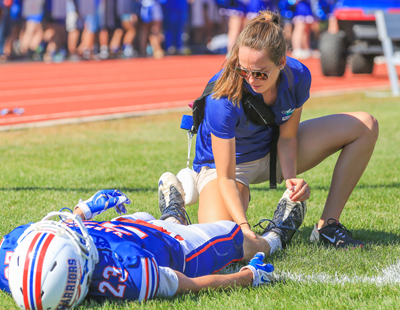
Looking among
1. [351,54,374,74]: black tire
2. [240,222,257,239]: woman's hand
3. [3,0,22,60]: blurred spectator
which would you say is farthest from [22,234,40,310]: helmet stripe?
[3,0,22,60]: blurred spectator

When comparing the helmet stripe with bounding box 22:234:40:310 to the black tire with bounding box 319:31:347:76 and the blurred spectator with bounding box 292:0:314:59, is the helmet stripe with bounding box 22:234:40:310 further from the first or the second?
the blurred spectator with bounding box 292:0:314:59

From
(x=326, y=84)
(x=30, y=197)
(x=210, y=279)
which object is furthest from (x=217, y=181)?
(x=326, y=84)

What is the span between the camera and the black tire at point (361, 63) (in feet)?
42.4

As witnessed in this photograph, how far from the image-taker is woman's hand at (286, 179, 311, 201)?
3.30m

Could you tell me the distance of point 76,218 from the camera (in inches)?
101

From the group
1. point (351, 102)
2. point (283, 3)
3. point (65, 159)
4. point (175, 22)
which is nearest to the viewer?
point (65, 159)

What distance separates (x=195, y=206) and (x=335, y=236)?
1246 millimetres

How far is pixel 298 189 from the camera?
10.8 feet

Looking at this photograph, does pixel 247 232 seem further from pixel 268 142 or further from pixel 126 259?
pixel 126 259

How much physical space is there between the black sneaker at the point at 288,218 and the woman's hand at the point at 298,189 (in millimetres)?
144

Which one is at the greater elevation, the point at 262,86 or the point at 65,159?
the point at 262,86

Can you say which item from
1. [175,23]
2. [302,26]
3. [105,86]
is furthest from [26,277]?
[175,23]

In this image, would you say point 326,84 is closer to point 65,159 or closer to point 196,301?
point 65,159

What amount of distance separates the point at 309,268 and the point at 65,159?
337 cm
